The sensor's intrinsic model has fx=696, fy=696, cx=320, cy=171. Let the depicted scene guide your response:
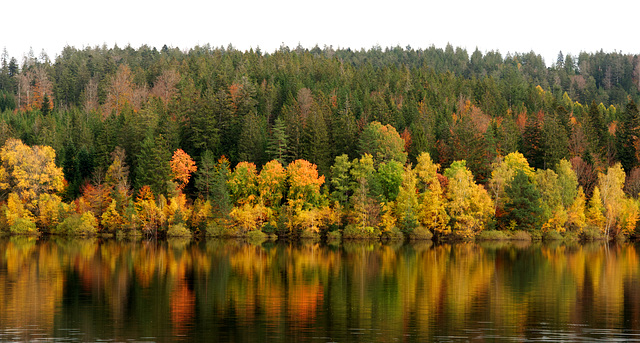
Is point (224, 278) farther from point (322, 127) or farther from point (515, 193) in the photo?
point (322, 127)

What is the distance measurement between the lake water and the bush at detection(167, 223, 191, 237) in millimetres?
28569

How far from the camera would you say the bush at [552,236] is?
101m

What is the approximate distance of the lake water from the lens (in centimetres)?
3109

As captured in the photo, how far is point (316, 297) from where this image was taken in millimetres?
41750

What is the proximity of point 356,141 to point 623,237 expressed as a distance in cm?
4499

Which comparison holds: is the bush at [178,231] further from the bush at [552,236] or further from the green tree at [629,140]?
the green tree at [629,140]

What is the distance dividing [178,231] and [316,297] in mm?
65251

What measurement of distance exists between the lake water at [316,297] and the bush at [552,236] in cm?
2594

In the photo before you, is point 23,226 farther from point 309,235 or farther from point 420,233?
point 420,233

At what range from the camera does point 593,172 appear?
374ft

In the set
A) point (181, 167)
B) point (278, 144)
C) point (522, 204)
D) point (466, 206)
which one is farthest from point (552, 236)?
point (181, 167)

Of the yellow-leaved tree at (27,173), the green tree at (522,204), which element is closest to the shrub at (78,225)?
the yellow-leaved tree at (27,173)

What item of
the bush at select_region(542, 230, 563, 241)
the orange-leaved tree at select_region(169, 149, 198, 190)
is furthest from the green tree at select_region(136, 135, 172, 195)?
the bush at select_region(542, 230, 563, 241)

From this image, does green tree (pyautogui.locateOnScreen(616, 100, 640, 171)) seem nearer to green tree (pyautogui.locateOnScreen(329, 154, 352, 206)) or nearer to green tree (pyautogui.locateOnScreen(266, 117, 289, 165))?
green tree (pyautogui.locateOnScreen(329, 154, 352, 206))
